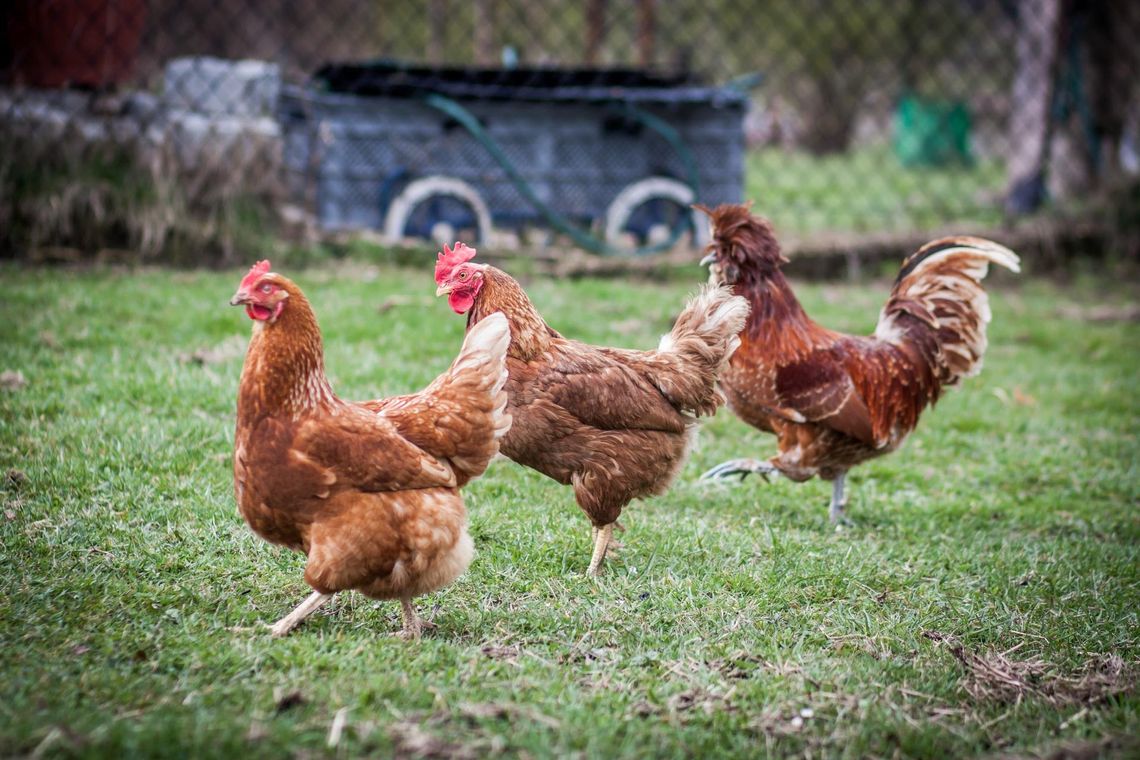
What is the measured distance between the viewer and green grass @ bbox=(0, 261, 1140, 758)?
2.96 meters

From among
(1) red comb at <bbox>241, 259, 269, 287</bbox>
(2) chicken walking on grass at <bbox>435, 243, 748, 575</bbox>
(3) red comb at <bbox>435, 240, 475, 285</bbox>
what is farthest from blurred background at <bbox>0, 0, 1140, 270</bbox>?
(1) red comb at <bbox>241, 259, 269, 287</bbox>

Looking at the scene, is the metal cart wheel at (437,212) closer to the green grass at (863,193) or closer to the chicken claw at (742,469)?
the green grass at (863,193)

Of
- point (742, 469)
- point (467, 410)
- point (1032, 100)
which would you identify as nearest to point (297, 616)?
point (467, 410)

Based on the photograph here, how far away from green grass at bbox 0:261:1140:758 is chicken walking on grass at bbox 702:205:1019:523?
0.42 metres

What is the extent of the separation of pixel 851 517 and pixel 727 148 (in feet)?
19.0

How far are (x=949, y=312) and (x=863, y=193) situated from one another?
11.2 metres

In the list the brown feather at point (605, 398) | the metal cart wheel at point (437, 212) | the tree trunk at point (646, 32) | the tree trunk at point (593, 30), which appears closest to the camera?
the brown feather at point (605, 398)

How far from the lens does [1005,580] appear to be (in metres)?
4.48

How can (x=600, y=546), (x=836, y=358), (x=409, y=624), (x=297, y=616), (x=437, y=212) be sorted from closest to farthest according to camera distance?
(x=297, y=616), (x=409, y=624), (x=600, y=546), (x=836, y=358), (x=437, y=212)

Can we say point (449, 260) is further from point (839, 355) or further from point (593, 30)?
point (593, 30)

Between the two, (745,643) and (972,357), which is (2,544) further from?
(972,357)

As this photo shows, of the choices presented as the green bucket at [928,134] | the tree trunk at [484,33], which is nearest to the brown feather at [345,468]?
the tree trunk at [484,33]

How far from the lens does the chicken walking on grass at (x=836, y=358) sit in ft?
16.5

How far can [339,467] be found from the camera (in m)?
3.34
